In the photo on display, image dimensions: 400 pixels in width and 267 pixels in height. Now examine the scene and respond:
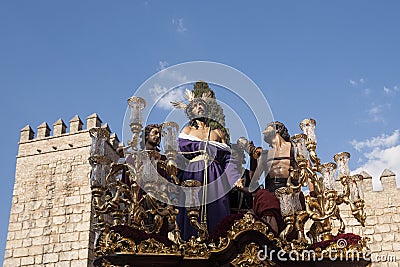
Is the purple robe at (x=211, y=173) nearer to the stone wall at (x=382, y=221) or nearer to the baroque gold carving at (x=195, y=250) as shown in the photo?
the baroque gold carving at (x=195, y=250)

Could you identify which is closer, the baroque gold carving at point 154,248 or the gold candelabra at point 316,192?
the baroque gold carving at point 154,248

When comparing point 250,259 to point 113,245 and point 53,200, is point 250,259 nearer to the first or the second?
point 113,245

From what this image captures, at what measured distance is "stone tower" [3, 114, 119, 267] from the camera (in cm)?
1557

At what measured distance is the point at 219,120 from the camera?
8.52m

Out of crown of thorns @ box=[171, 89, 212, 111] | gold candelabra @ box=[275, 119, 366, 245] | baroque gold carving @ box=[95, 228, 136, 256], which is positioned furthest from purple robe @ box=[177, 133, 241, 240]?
baroque gold carving @ box=[95, 228, 136, 256]

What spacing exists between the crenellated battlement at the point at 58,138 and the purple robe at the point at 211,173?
9.85 metres

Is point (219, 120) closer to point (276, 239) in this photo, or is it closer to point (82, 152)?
point (276, 239)

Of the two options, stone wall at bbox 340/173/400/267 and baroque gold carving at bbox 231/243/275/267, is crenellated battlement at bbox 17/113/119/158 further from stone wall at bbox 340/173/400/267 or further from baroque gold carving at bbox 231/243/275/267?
baroque gold carving at bbox 231/243/275/267

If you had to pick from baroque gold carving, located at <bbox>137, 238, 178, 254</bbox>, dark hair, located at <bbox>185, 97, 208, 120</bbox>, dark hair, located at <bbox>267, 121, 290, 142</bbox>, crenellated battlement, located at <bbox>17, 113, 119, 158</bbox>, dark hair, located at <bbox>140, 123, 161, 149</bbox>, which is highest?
crenellated battlement, located at <bbox>17, 113, 119, 158</bbox>

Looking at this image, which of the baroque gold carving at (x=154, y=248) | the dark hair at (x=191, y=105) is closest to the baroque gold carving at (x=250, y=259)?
the baroque gold carving at (x=154, y=248)

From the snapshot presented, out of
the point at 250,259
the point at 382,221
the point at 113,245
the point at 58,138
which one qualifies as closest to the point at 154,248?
the point at 113,245

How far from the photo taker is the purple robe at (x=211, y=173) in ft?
23.8

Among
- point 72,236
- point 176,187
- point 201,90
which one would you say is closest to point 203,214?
point 176,187

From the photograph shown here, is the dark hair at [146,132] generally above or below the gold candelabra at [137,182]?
above
